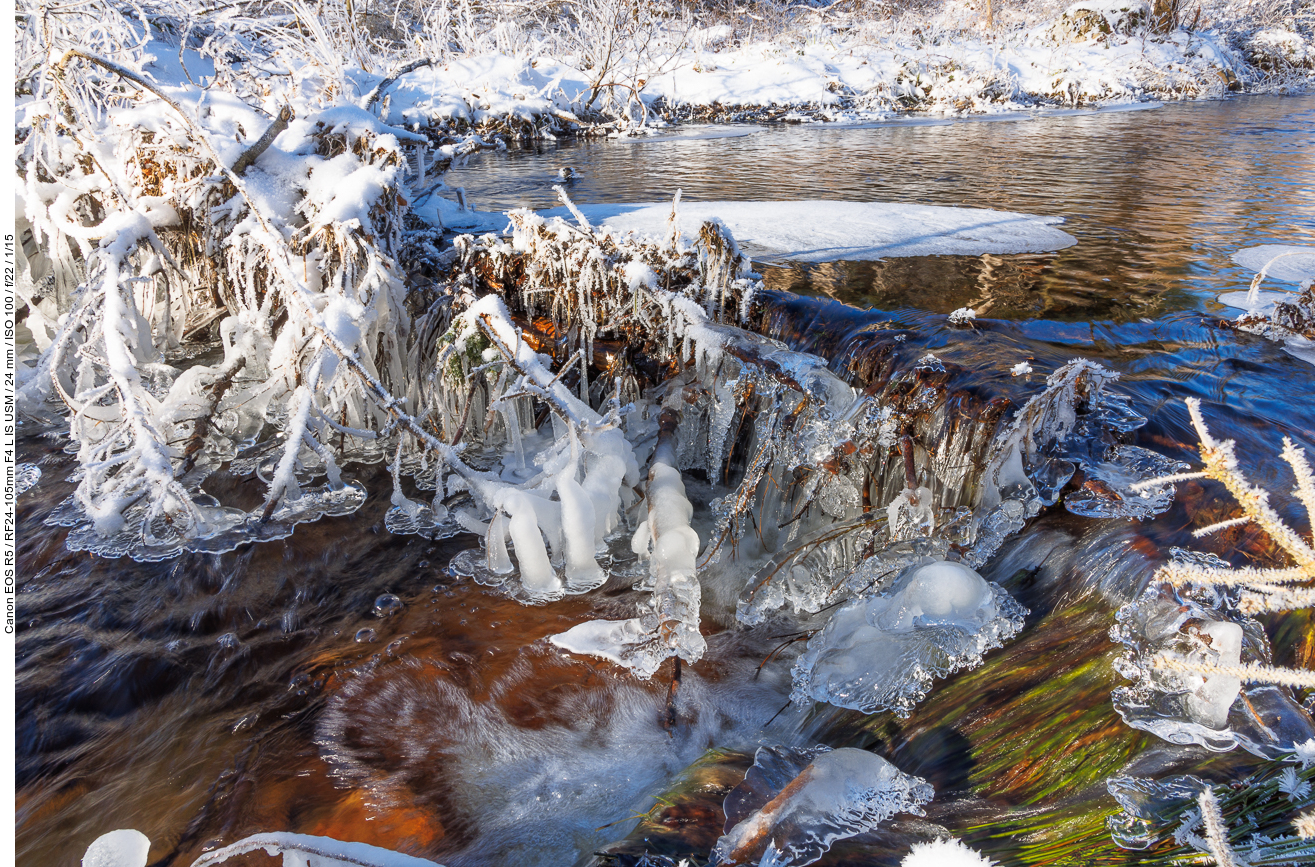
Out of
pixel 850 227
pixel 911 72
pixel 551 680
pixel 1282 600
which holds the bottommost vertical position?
pixel 551 680

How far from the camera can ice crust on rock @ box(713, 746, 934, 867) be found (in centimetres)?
161

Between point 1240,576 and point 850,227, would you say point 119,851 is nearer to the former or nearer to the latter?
point 1240,576

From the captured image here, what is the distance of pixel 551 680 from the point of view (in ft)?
9.02

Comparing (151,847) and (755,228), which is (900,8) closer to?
(755,228)

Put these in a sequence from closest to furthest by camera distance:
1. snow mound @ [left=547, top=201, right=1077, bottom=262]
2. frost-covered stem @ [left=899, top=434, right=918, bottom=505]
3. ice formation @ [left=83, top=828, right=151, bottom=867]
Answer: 1. ice formation @ [left=83, top=828, right=151, bottom=867]
2. frost-covered stem @ [left=899, top=434, right=918, bottom=505]
3. snow mound @ [left=547, top=201, right=1077, bottom=262]

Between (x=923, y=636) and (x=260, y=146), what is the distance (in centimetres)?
443

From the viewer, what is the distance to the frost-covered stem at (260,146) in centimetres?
398

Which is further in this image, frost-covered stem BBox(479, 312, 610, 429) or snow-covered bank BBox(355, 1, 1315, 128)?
snow-covered bank BBox(355, 1, 1315, 128)

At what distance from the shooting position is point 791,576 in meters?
2.99

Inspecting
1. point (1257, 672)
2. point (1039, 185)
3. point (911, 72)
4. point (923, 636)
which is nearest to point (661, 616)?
point (923, 636)

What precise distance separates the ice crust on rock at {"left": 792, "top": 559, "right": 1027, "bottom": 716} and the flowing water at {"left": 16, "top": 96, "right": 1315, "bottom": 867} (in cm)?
6

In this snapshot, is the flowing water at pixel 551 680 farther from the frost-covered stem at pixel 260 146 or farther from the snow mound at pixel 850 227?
the frost-covered stem at pixel 260 146

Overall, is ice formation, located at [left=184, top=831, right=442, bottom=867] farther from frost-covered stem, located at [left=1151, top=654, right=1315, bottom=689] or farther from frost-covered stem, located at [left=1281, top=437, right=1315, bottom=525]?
frost-covered stem, located at [left=1281, top=437, right=1315, bottom=525]

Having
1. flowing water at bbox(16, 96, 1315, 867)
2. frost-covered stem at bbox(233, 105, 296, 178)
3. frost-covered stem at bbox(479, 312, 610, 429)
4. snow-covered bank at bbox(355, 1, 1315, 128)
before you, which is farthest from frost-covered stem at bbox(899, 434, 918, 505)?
snow-covered bank at bbox(355, 1, 1315, 128)
